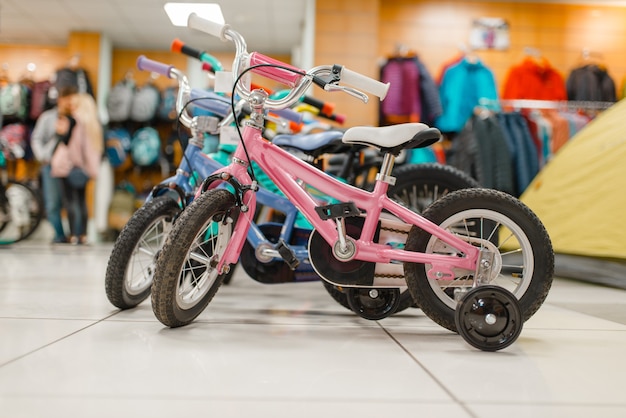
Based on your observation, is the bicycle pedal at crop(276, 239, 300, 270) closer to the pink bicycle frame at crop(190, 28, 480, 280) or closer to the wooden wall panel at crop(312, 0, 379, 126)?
the pink bicycle frame at crop(190, 28, 480, 280)

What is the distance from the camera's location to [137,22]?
6434 millimetres

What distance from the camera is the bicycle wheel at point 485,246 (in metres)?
1.39

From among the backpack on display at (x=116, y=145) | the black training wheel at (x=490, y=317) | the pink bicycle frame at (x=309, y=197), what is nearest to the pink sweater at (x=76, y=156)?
the backpack on display at (x=116, y=145)

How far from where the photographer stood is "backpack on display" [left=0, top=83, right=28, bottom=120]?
20.8 feet

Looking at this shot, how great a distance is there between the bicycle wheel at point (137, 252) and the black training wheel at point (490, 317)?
0.97m

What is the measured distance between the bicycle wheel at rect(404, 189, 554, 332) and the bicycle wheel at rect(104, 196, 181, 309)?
0.83 meters

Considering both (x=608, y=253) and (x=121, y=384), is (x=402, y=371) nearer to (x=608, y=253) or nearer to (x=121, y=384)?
(x=121, y=384)

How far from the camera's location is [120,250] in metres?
1.62

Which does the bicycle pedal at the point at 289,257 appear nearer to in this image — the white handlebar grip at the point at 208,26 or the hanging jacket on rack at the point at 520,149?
the white handlebar grip at the point at 208,26

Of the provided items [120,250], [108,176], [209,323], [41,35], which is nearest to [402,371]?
[209,323]

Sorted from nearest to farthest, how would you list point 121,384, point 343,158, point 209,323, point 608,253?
point 121,384 → point 209,323 → point 343,158 → point 608,253

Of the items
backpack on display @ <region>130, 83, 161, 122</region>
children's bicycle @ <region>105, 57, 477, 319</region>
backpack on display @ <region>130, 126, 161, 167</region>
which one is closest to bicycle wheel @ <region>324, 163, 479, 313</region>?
children's bicycle @ <region>105, 57, 477, 319</region>

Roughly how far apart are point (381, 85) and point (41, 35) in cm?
710

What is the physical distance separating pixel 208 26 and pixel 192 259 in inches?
27.7
